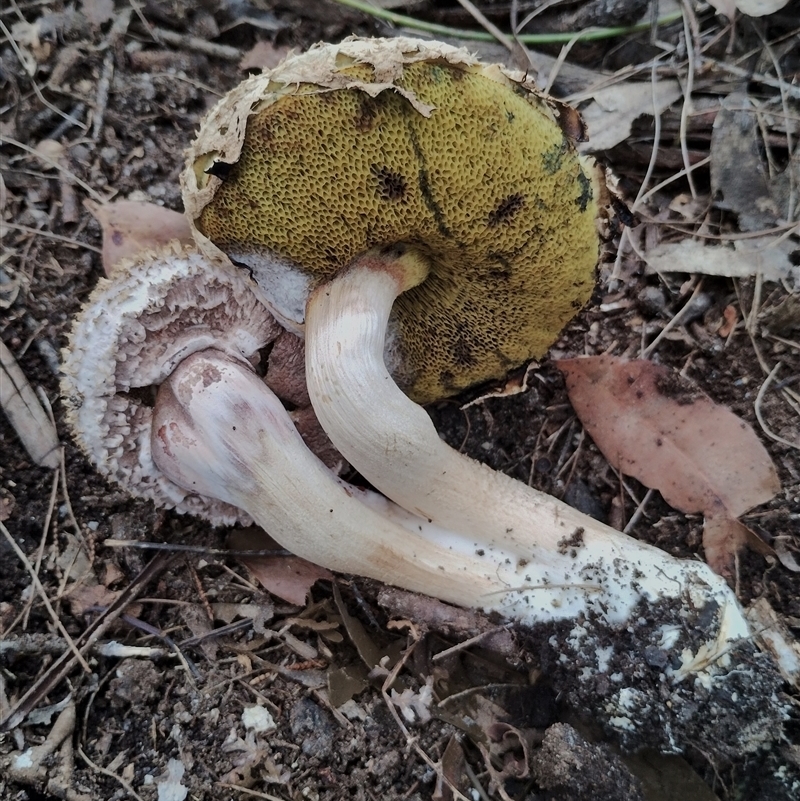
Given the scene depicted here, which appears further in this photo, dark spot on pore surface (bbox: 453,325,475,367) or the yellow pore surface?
dark spot on pore surface (bbox: 453,325,475,367)

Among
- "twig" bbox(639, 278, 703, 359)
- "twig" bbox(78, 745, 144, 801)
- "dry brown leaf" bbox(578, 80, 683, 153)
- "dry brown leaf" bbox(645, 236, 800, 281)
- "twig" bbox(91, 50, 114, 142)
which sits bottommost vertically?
"twig" bbox(78, 745, 144, 801)

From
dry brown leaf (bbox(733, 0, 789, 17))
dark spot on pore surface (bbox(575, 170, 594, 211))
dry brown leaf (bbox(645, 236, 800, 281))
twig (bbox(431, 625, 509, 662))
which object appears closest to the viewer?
dark spot on pore surface (bbox(575, 170, 594, 211))

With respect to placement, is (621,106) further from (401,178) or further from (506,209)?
(401,178)

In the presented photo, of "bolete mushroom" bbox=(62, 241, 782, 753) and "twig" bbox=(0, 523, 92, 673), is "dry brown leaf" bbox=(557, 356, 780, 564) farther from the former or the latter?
"twig" bbox=(0, 523, 92, 673)

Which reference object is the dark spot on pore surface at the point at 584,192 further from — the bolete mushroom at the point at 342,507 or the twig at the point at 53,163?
the twig at the point at 53,163

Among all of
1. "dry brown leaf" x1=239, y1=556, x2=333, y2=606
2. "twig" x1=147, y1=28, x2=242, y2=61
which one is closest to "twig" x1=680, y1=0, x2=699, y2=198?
"twig" x1=147, y1=28, x2=242, y2=61

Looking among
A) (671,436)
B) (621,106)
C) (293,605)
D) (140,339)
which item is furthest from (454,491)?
(621,106)

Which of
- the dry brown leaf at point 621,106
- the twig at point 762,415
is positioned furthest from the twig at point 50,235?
the twig at point 762,415
